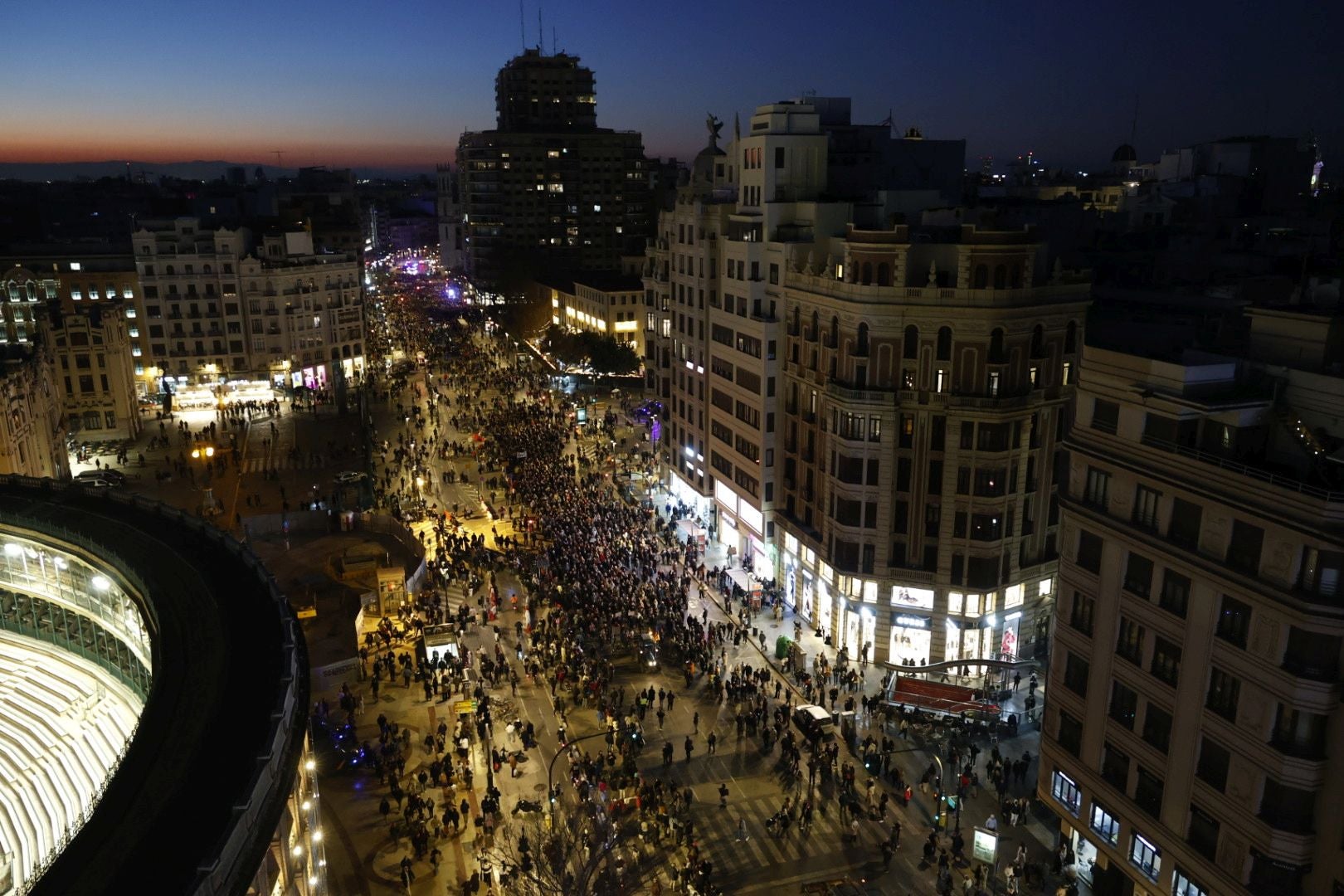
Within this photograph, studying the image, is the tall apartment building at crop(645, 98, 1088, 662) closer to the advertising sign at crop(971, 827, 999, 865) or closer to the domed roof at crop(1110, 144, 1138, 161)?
the advertising sign at crop(971, 827, 999, 865)

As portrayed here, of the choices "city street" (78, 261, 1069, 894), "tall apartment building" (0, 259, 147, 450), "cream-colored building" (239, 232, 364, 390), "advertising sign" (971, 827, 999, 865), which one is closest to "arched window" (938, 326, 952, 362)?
"city street" (78, 261, 1069, 894)

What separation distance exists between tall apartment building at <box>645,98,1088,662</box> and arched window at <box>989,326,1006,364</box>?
0.06m

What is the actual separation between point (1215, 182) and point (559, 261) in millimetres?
110956

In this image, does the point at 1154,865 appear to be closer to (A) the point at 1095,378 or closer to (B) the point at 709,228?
(A) the point at 1095,378

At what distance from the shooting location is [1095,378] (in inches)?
1160

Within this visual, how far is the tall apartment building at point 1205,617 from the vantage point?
2330cm

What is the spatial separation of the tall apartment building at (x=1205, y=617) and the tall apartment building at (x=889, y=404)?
11.9 m

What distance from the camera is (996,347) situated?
42.2m

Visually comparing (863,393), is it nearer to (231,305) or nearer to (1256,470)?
(1256,470)

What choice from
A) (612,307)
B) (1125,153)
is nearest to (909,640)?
(612,307)

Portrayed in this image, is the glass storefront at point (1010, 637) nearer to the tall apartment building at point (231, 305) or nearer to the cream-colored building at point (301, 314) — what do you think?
the cream-colored building at point (301, 314)

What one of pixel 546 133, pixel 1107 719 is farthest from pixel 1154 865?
pixel 546 133

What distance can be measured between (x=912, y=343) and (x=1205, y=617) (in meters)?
20.7

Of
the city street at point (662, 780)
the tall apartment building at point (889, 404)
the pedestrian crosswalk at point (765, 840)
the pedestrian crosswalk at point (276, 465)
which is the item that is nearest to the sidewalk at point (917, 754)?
the city street at point (662, 780)
